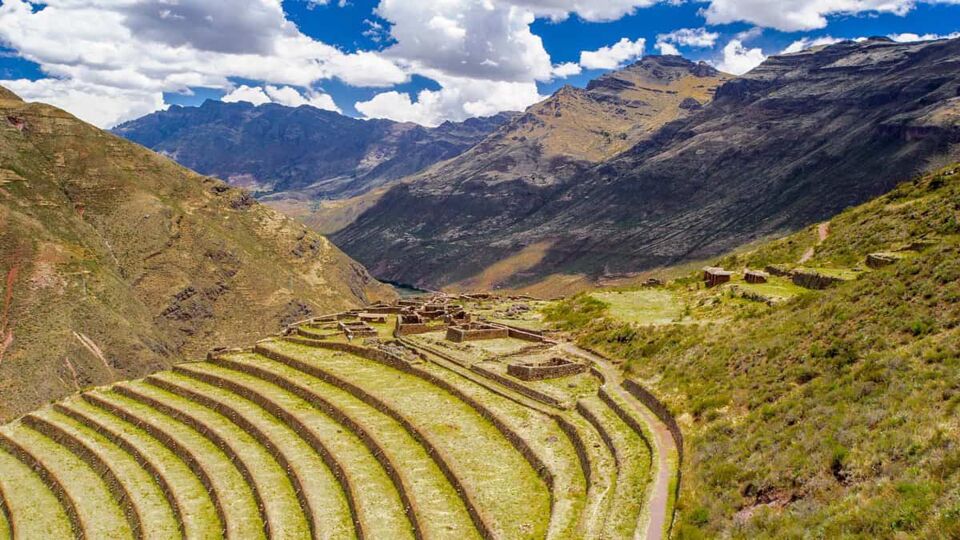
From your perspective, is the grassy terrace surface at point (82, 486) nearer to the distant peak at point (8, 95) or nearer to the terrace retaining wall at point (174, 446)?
the terrace retaining wall at point (174, 446)

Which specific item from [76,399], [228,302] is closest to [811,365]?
[76,399]

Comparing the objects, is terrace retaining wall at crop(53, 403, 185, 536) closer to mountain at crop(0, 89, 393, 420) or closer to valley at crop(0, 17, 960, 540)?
valley at crop(0, 17, 960, 540)

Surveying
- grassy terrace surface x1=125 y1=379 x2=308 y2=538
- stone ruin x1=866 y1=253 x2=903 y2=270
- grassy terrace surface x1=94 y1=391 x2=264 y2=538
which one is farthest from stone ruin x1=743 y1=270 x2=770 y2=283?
grassy terrace surface x1=94 y1=391 x2=264 y2=538

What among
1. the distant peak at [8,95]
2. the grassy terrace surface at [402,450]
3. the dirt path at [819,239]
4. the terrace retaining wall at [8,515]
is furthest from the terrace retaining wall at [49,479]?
the distant peak at [8,95]

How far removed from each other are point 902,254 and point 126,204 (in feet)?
380

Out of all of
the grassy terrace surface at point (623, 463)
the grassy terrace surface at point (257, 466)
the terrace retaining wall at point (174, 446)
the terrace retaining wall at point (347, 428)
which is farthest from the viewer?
the terrace retaining wall at point (174, 446)

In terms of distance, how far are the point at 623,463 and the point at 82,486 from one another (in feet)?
95.5

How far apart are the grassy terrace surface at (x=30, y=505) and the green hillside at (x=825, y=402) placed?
2998cm

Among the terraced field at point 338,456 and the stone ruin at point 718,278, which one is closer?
the terraced field at point 338,456

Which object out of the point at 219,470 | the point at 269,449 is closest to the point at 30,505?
the point at 219,470

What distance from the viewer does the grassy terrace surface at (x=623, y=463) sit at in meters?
20.3

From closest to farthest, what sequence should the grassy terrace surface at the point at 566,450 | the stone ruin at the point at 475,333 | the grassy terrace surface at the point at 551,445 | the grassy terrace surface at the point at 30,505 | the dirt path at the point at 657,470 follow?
the dirt path at the point at 657,470 < the grassy terrace surface at the point at 566,450 < the grassy terrace surface at the point at 551,445 < the grassy terrace surface at the point at 30,505 < the stone ruin at the point at 475,333

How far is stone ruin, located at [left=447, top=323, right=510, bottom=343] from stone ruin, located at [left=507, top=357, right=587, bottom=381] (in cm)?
1131

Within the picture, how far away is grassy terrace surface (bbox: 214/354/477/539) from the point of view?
24109 mm
